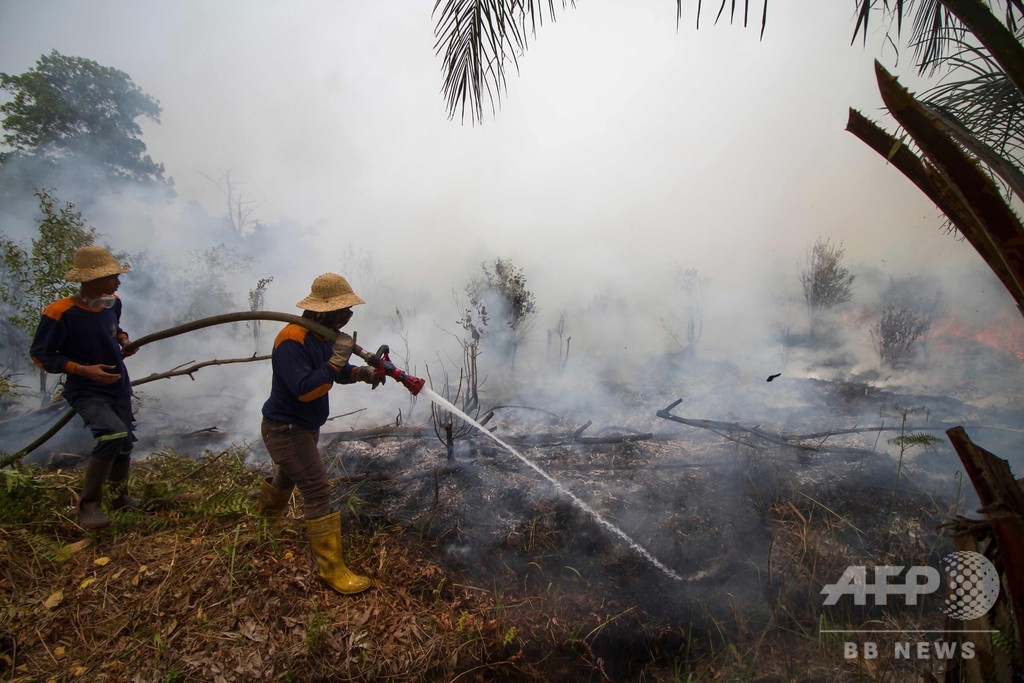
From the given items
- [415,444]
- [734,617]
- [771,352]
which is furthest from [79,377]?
[771,352]

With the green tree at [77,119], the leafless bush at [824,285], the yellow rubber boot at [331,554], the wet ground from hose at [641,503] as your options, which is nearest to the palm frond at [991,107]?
the wet ground from hose at [641,503]

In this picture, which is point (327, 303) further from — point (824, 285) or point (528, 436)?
point (824, 285)

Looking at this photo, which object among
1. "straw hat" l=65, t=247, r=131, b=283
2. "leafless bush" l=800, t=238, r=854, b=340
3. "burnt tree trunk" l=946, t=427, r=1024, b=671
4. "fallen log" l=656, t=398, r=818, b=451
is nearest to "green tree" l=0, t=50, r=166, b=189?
"straw hat" l=65, t=247, r=131, b=283

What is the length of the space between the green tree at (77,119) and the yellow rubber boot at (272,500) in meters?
11.1

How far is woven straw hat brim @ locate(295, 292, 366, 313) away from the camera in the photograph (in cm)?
315

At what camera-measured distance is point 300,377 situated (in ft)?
9.82

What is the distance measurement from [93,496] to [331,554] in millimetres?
1814

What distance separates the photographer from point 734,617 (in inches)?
131

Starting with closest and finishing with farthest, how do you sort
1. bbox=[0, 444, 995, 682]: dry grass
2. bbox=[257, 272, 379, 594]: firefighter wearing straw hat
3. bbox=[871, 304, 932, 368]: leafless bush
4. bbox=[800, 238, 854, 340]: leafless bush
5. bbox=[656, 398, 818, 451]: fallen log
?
bbox=[0, 444, 995, 682]: dry grass < bbox=[257, 272, 379, 594]: firefighter wearing straw hat < bbox=[656, 398, 818, 451]: fallen log < bbox=[871, 304, 932, 368]: leafless bush < bbox=[800, 238, 854, 340]: leafless bush

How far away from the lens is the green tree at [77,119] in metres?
9.70

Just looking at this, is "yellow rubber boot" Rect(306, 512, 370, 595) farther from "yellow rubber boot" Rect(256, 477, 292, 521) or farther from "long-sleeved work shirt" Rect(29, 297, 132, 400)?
"long-sleeved work shirt" Rect(29, 297, 132, 400)

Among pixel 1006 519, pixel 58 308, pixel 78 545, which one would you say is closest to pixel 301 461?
pixel 78 545

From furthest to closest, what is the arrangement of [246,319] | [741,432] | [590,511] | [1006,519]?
[741,432] < [590,511] < [246,319] < [1006,519]

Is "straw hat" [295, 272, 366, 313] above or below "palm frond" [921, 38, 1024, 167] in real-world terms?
below
